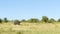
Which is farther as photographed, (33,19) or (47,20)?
(33,19)

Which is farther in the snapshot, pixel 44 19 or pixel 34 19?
pixel 34 19

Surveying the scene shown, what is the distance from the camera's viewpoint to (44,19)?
7269 centimetres

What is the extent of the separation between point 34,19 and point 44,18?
8.41m

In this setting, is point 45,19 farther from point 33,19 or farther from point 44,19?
point 33,19

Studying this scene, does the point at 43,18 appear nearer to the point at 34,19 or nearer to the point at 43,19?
the point at 43,19

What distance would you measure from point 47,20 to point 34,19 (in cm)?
894

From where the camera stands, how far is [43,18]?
73625 millimetres

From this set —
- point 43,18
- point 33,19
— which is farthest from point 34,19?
point 43,18

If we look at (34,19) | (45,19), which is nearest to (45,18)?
(45,19)

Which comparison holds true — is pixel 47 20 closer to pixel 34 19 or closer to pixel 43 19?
pixel 43 19

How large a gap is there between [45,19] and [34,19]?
28.7 feet

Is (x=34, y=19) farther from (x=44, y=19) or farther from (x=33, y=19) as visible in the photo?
(x=44, y=19)

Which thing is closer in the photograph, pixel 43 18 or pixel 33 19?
pixel 43 18

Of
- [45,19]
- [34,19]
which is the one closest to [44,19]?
[45,19]
